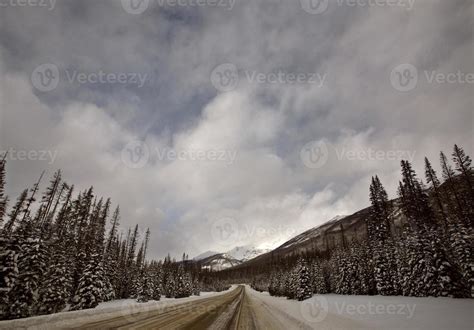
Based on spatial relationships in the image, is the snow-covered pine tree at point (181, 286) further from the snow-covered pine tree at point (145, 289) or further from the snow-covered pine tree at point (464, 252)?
the snow-covered pine tree at point (464, 252)

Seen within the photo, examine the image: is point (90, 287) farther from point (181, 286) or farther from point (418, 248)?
point (418, 248)

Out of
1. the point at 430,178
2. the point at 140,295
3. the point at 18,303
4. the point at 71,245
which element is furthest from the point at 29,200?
the point at 430,178

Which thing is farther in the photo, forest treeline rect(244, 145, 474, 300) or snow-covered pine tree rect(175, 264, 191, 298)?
snow-covered pine tree rect(175, 264, 191, 298)

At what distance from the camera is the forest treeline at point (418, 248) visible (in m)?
29.2

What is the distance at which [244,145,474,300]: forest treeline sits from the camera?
29.2 m

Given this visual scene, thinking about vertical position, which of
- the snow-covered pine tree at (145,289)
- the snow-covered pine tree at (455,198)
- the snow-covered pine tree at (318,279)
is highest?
the snow-covered pine tree at (455,198)

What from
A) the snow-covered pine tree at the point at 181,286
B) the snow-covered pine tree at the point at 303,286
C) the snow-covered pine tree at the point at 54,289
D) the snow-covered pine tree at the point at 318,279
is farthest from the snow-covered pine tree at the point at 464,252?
the snow-covered pine tree at the point at 181,286

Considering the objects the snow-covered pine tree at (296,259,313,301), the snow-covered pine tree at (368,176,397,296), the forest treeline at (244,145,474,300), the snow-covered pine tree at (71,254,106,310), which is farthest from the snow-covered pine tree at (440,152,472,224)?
the snow-covered pine tree at (71,254,106,310)

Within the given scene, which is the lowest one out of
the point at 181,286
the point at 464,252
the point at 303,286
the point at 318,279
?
the point at 181,286

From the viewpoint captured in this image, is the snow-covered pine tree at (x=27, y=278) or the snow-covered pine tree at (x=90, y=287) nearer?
the snow-covered pine tree at (x=27, y=278)

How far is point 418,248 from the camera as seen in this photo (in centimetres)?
3256

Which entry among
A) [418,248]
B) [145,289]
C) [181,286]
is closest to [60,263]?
[145,289]

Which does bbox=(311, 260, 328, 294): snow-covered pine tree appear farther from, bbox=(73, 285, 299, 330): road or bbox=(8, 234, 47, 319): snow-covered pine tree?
bbox=(8, 234, 47, 319): snow-covered pine tree

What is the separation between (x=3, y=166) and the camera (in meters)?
30.1
